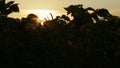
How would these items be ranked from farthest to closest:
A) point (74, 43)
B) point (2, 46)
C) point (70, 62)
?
1. point (74, 43)
2. point (70, 62)
3. point (2, 46)

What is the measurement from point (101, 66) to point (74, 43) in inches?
45.9

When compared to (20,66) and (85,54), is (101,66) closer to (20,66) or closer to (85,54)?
(85,54)

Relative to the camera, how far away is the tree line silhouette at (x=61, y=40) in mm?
10148

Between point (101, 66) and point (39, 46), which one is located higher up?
point (39, 46)

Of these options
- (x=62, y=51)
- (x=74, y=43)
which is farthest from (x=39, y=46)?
(x=74, y=43)

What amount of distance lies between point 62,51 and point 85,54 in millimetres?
766

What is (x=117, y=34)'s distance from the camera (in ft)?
37.4

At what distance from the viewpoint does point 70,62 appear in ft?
34.8

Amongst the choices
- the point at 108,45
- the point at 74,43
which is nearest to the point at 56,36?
the point at 74,43

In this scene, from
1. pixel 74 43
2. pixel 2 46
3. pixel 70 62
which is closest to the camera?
pixel 2 46

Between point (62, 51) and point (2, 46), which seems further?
point (62, 51)

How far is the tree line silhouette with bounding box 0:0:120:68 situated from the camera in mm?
10148

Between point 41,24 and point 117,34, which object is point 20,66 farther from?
point 117,34

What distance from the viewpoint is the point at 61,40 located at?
1106cm
